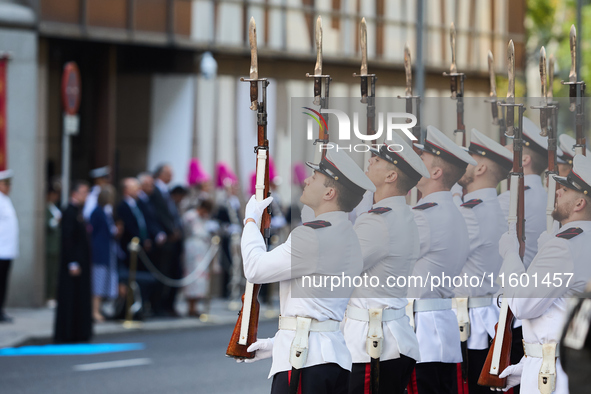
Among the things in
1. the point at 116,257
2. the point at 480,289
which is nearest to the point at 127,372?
the point at 116,257

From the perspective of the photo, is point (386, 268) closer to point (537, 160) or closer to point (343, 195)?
point (343, 195)

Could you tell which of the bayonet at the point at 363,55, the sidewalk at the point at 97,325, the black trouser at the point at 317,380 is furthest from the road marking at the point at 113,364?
the black trouser at the point at 317,380

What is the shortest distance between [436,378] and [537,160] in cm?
140

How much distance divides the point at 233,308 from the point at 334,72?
7.46 metres

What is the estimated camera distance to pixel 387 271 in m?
5.27

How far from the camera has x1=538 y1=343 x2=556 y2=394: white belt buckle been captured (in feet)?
15.3

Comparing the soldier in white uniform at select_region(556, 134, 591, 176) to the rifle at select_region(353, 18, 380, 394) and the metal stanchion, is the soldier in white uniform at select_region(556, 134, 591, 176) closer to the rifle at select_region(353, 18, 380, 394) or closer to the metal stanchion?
the rifle at select_region(353, 18, 380, 394)

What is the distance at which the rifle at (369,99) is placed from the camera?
17.2 feet

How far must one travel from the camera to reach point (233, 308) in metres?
15.7

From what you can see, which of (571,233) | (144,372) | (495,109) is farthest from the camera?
(144,372)

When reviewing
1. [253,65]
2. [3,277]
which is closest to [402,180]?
[253,65]

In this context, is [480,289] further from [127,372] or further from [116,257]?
[116,257]

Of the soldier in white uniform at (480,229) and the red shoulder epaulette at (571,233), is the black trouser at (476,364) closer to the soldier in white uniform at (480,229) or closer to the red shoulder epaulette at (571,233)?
the soldier in white uniform at (480,229)

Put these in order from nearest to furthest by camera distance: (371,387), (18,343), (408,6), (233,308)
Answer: (371,387) < (18,343) < (233,308) < (408,6)
